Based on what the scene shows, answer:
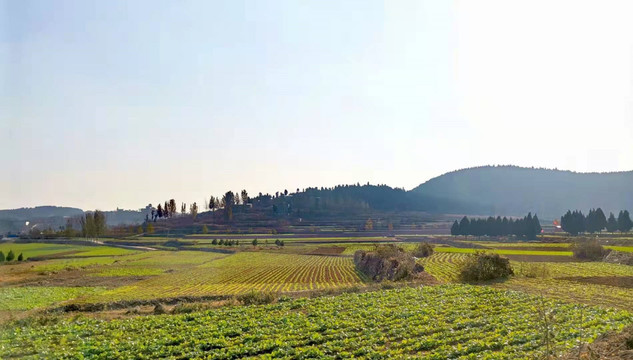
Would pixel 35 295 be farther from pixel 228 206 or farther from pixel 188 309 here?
pixel 228 206

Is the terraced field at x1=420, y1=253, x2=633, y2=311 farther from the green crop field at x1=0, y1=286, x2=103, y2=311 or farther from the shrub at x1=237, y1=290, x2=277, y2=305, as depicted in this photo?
the green crop field at x1=0, y1=286, x2=103, y2=311

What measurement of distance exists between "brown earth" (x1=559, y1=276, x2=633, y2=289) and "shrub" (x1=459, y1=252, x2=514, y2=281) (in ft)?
16.6

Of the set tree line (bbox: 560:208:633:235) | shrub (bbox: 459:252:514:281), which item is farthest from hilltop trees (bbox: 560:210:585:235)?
shrub (bbox: 459:252:514:281)

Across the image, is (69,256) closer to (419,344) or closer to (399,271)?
(399,271)

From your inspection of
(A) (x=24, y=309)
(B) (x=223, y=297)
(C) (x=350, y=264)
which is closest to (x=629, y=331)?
(B) (x=223, y=297)

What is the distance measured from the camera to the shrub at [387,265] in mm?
44656

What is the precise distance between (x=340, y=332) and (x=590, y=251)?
2287 inches

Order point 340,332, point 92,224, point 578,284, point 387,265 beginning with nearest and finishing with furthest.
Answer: point 340,332
point 578,284
point 387,265
point 92,224

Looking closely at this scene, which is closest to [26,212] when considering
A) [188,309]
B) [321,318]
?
[188,309]

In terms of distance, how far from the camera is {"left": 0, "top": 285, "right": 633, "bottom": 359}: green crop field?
16750 millimetres

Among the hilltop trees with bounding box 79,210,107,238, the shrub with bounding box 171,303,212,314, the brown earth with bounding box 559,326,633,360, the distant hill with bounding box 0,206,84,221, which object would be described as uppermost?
the distant hill with bounding box 0,206,84,221

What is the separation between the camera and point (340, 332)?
20109 mm

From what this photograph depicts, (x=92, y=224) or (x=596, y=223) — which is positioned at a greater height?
(x=92, y=224)

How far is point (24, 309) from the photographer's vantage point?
111 ft
